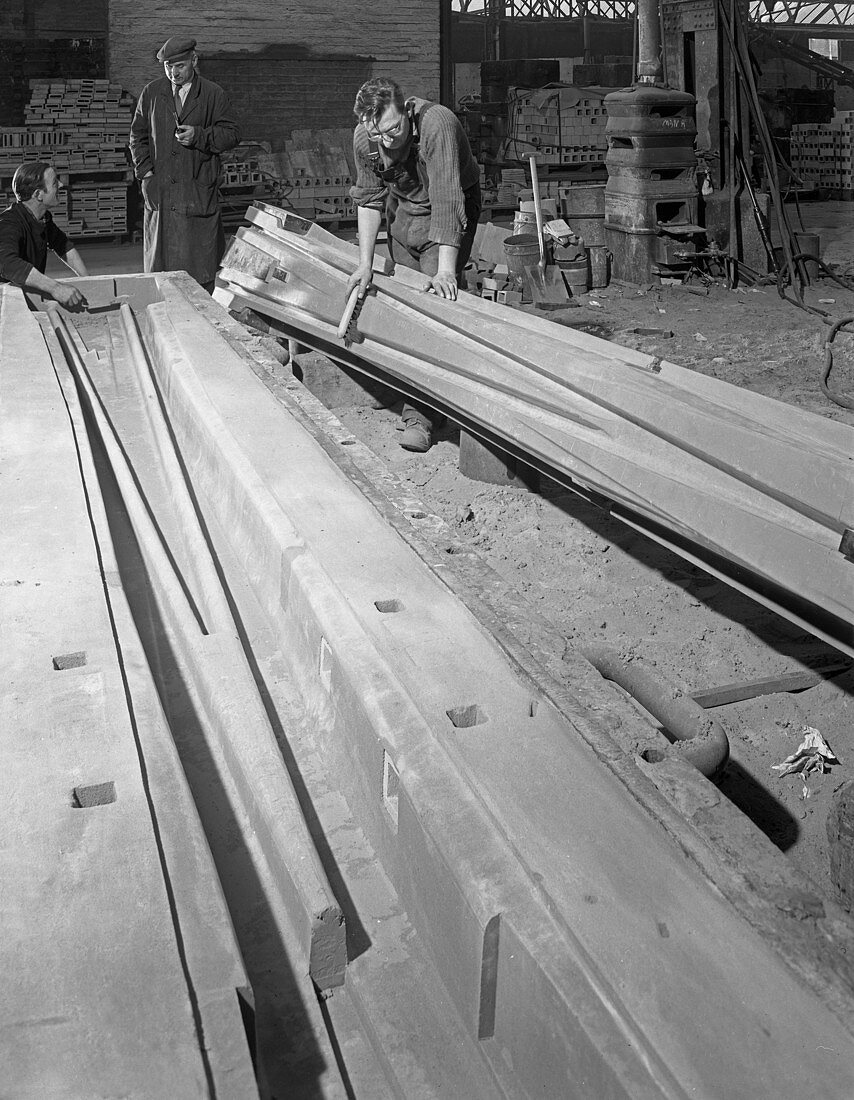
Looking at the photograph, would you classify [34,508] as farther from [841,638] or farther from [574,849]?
[841,638]

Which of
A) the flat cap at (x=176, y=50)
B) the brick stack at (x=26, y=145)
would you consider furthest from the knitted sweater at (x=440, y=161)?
the brick stack at (x=26, y=145)

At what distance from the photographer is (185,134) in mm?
7367

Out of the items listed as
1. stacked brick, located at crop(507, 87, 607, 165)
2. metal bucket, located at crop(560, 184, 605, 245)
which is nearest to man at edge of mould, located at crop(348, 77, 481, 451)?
metal bucket, located at crop(560, 184, 605, 245)

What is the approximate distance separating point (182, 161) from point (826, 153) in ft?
42.0

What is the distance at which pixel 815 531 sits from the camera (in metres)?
2.61

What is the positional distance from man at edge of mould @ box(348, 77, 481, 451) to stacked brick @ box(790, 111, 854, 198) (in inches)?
525

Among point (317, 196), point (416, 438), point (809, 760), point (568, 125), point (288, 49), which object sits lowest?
point (809, 760)

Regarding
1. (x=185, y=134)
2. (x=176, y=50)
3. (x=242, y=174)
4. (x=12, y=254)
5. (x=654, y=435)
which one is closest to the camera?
(x=654, y=435)

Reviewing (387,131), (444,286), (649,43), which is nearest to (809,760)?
(444,286)

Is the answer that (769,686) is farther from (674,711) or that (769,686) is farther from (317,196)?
(317,196)

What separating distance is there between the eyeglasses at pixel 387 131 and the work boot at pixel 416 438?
4.94 feet

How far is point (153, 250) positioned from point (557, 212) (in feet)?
15.7

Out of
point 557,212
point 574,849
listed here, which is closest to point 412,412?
point 574,849

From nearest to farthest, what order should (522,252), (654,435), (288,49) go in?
(654,435) < (522,252) < (288,49)
